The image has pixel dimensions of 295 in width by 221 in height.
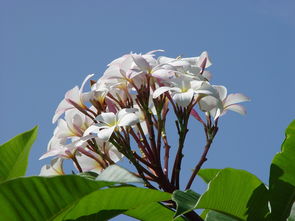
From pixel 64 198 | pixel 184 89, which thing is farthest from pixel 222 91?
pixel 64 198

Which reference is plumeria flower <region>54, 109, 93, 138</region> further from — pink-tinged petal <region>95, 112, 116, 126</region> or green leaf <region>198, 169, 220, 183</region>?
green leaf <region>198, 169, 220, 183</region>

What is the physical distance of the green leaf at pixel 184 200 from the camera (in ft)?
2.91

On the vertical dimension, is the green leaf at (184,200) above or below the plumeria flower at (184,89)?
below

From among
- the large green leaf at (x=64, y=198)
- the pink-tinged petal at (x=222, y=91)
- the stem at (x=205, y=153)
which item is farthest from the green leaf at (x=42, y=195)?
the pink-tinged petal at (x=222, y=91)

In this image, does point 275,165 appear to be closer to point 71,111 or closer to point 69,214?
point 69,214

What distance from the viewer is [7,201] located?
865 millimetres

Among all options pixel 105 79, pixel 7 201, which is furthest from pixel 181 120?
pixel 7 201

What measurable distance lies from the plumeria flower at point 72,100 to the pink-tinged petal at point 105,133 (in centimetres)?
18

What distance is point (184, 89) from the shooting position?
1268mm

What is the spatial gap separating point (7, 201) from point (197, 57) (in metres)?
0.76

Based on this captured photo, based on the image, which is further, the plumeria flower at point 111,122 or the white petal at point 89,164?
the white petal at point 89,164

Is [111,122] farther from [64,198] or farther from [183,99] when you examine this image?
[64,198]

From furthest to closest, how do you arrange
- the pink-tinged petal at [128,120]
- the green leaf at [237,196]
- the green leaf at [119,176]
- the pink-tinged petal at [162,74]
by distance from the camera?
the pink-tinged petal at [162,74], the pink-tinged petal at [128,120], the green leaf at [237,196], the green leaf at [119,176]

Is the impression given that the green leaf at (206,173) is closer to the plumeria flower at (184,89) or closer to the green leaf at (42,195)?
the plumeria flower at (184,89)
